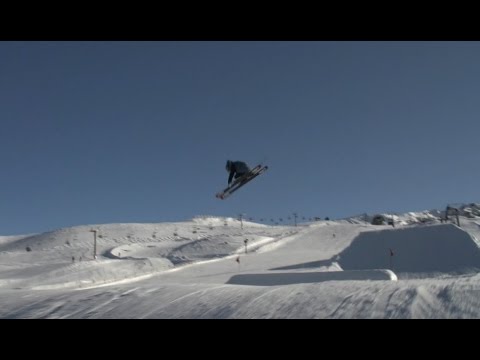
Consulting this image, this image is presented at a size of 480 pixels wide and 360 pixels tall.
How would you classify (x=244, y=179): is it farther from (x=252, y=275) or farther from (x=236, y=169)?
(x=252, y=275)

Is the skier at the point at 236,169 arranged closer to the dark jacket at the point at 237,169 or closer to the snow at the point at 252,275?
the dark jacket at the point at 237,169

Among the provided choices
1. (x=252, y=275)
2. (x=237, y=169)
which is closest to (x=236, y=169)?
(x=237, y=169)

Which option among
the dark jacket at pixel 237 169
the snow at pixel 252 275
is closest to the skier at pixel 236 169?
the dark jacket at pixel 237 169

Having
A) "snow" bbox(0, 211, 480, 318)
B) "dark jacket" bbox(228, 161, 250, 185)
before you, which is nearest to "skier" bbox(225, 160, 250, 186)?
"dark jacket" bbox(228, 161, 250, 185)

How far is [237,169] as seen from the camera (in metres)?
34.4

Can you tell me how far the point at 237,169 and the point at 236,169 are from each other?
99 millimetres

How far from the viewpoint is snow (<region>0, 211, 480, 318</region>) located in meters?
4.45

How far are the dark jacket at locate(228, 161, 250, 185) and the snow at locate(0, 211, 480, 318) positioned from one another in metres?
5.84

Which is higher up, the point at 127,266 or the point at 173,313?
the point at 173,313

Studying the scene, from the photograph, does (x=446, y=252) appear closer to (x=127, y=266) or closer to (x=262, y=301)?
(x=127, y=266)
